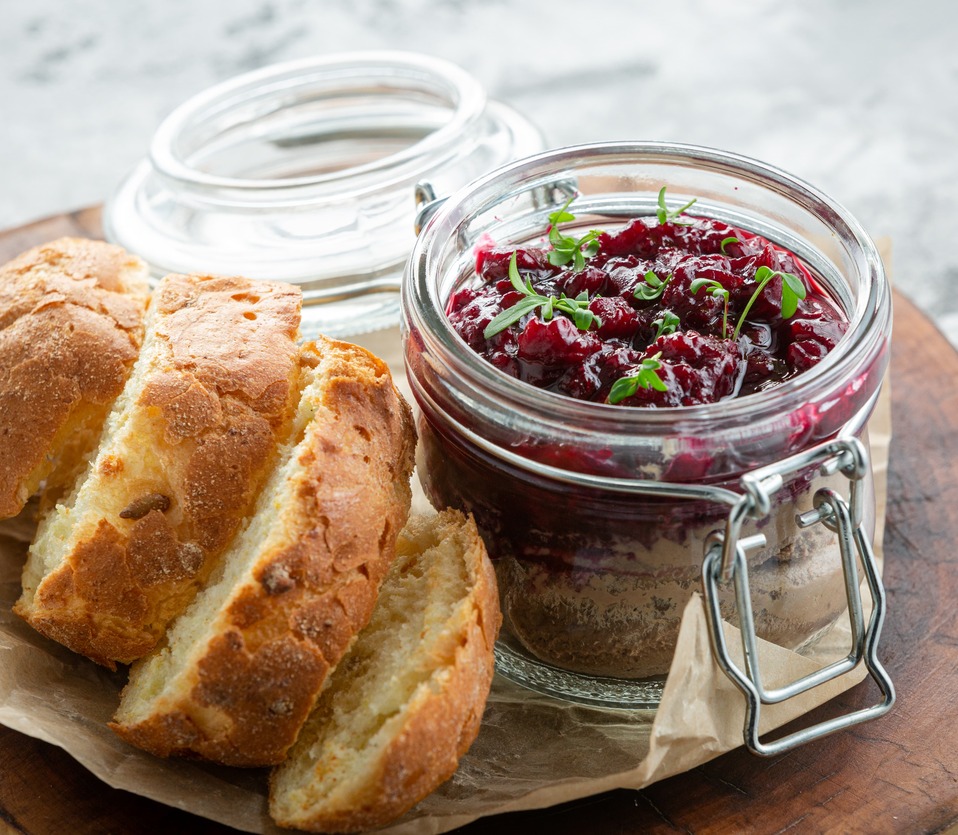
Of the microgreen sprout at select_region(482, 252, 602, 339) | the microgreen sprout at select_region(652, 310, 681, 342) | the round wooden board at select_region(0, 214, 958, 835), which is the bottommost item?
the round wooden board at select_region(0, 214, 958, 835)

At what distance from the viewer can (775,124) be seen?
723 cm

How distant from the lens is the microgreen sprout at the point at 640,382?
271cm

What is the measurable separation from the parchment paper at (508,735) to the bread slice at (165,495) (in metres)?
0.22

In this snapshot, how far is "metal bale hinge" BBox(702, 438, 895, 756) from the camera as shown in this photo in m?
2.62

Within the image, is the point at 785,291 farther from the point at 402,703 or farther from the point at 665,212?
the point at 402,703

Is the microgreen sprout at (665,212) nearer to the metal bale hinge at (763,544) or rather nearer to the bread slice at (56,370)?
the metal bale hinge at (763,544)

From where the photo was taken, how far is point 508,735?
3.14 meters

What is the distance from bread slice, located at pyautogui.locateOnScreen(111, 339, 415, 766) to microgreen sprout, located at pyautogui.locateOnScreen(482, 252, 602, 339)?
0.38 meters

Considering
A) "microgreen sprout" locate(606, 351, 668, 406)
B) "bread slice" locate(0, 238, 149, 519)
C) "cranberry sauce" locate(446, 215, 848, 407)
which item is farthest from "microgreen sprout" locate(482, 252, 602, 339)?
"bread slice" locate(0, 238, 149, 519)

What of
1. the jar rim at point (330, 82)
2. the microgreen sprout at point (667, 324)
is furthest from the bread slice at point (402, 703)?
the jar rim at point (330, 82)

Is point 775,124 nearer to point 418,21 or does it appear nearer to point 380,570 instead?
point 418,21

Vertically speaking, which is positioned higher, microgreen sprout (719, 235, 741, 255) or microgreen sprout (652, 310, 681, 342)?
microgreen sprout (652, 310, 681, 342)

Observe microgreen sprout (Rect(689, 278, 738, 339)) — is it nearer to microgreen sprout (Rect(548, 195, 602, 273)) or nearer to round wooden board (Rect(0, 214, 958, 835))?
microgreen sprout (Rect(548, 195, 602, 273))

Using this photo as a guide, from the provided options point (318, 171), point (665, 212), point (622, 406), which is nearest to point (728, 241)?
point (665, 212)
